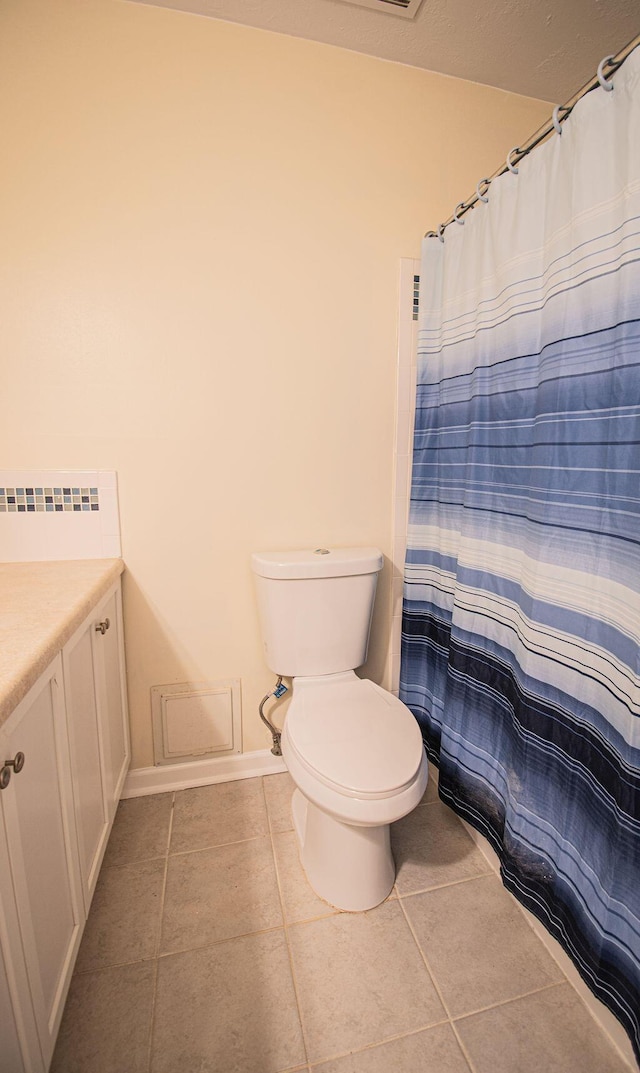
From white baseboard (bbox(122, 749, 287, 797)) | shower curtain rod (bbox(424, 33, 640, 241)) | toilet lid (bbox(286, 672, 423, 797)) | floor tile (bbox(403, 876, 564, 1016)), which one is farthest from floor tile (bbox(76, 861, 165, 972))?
shower curtain rod (bbox(424, 33, 640, 241))

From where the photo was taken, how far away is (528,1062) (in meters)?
0.84

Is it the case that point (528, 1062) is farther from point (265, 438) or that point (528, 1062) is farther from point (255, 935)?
point (265, 438)

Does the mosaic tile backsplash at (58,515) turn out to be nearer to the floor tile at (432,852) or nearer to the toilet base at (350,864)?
the toilet base at (350,864)

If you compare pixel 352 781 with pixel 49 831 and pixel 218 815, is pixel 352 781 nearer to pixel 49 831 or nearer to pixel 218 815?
pixel 49 831

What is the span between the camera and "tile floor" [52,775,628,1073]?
85 centimetres

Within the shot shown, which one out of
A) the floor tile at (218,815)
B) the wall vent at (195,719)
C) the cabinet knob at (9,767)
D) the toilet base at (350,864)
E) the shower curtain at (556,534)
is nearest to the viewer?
the cabinet knob at (9,767)

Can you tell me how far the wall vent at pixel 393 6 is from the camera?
121 cm

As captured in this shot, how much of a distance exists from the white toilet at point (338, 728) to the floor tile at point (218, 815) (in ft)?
0.46

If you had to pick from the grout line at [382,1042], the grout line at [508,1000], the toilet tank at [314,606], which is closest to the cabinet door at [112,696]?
the toilet tank at [314,606]

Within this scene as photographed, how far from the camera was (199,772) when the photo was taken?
5.09ft

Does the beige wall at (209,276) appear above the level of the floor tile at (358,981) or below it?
above

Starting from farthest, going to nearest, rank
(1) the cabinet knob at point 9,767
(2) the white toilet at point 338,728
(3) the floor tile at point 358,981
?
(2) the white toilet at point 338,728
(3) the floor tile at point 358,981
(1) the cabinet knob at point 9,767

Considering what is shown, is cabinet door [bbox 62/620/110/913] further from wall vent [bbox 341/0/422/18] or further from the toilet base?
wall vent [bbox 341/0/422/18]

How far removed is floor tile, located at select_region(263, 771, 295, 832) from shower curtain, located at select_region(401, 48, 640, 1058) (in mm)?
510
